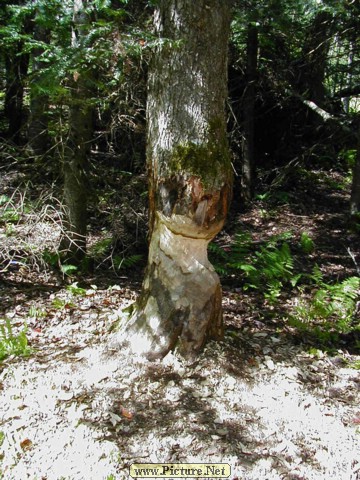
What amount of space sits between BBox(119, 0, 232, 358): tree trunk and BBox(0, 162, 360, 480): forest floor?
14.7 inches

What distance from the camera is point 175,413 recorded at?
130 inches

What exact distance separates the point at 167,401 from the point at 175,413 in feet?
0.44

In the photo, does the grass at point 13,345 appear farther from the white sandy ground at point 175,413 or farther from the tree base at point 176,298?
the tree base at point 176,298

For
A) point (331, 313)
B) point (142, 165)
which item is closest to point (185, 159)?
point (331, 313)

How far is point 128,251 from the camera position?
670 centimetres

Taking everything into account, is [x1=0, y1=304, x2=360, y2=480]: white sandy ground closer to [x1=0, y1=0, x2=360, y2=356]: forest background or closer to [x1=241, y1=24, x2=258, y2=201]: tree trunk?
[x1=0, y1=0, x2=360, y2=356]: forest background

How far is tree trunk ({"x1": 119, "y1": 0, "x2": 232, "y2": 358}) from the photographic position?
11.0 ft

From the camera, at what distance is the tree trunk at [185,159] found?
336 centimetres

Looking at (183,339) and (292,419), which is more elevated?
(183,339)

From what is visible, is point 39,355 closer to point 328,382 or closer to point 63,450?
point 63,450

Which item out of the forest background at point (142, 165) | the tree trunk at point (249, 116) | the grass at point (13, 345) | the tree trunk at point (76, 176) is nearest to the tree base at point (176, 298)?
the grass at point (13, 345)

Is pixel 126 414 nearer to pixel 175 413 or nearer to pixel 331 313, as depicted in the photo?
pixel 175 413

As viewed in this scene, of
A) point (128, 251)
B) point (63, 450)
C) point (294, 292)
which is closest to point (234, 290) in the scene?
point (294, 292)

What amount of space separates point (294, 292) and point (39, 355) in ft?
11.6
